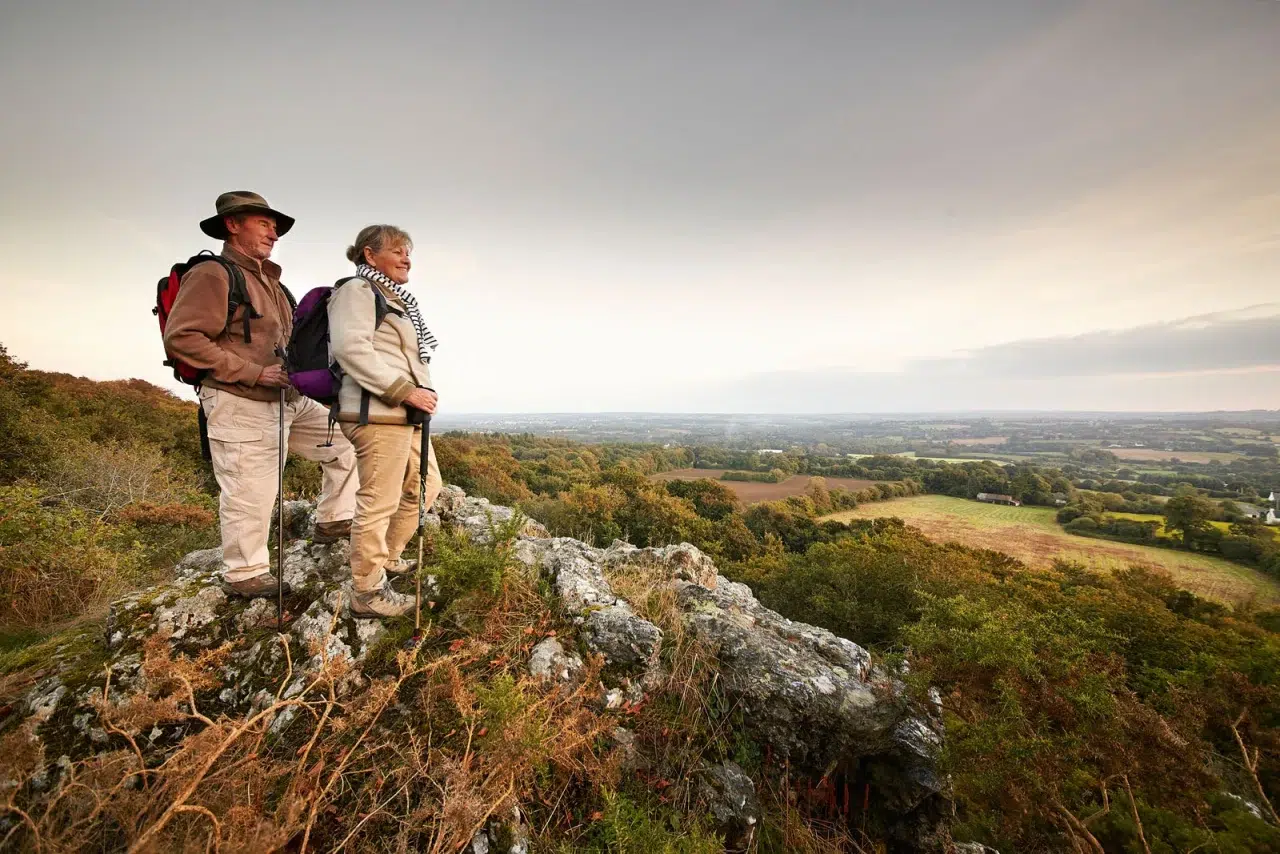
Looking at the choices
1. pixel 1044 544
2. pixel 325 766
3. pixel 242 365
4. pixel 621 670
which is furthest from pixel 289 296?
pixel 1044 544

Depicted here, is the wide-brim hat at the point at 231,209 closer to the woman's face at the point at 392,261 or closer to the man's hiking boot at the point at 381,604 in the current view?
the woman's face at the point at 392,261

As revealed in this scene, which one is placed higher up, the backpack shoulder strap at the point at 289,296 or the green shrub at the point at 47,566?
the backpack shoulder strap at the point at 289,296

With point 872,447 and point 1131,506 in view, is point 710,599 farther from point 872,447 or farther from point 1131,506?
point 872,447

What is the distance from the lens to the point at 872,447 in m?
92.3

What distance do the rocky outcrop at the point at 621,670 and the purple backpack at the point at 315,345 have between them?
150 cm

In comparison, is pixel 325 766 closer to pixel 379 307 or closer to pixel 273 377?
pixel 273 377

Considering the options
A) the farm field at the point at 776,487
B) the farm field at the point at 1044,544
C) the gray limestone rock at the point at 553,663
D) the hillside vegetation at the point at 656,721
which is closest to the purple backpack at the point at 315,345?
the hillside vegetation at the point at 656,721

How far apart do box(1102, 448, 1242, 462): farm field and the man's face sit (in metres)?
68.2

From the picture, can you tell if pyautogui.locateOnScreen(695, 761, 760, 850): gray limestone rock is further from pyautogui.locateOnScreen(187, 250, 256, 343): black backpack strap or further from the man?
pyautogui.locateOnScreen(187, 250, 256, 343): black backpack strap

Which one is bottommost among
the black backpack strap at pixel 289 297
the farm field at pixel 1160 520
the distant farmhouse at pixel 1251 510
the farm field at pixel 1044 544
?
the farm field at pixel 1044 544

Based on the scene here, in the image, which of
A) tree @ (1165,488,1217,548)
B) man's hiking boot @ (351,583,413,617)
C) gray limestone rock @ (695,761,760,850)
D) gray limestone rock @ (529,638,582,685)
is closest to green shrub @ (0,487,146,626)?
man's hiking boot @ (351,583,413,617)

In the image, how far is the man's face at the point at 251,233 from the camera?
334cm

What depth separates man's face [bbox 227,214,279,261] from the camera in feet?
11.0

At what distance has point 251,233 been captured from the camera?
3352 mm
